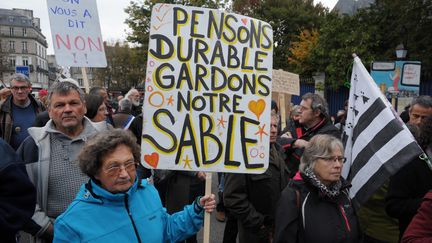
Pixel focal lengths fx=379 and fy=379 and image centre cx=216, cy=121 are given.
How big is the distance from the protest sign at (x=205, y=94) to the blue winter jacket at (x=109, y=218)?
0.35 meters

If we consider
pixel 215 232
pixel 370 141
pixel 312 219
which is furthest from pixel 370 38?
pixel 312 219

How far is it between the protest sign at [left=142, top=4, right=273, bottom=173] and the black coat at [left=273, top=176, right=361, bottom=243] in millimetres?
301

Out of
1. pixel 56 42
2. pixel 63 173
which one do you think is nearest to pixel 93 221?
pixel 63 173

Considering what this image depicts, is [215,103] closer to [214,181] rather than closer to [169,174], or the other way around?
[169,174]

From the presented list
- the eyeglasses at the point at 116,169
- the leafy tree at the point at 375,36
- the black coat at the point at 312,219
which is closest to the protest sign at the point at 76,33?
the eyeglasses at the point at 116,169

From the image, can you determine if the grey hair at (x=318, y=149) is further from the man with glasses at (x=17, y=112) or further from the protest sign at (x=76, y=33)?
the man with glasses at (x=17, y=112)

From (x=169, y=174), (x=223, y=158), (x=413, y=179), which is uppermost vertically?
(x=223, y=158)

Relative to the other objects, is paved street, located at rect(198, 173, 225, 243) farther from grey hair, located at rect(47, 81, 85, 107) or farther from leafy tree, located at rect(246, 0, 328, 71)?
leafy tree, located at rect(246, 0, 328, 71)

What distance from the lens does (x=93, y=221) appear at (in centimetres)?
188

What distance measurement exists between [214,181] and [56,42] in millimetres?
4764

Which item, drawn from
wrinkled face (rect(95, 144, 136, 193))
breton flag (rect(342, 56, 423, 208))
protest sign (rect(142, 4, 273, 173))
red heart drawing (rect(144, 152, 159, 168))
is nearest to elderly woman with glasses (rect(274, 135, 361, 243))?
breton flag (rect(342, 56, 423, 208))

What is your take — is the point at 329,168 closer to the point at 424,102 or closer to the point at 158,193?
the point at 158,193

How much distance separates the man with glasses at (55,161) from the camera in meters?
2.41

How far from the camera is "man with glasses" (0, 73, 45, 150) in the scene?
15.5 feet
